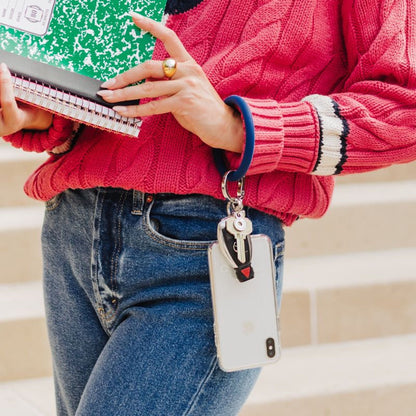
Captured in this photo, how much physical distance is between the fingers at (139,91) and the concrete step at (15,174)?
1630 mm

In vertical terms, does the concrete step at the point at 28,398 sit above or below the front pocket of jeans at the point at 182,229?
below

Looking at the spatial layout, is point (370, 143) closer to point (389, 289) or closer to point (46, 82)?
point (46, 82)

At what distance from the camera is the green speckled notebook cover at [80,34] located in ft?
2.69

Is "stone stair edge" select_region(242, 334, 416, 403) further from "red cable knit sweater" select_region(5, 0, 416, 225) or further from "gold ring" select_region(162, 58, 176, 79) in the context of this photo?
"gold ring" select_region(162, 58, 176, 79)

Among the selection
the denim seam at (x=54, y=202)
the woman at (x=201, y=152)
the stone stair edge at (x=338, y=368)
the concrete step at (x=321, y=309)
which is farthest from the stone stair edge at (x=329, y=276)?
the woman at (x=201, y=152)

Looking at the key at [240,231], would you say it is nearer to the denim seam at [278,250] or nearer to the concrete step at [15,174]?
the denim seam at [278,250]

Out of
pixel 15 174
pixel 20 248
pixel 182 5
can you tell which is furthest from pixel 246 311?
pixel 15 174

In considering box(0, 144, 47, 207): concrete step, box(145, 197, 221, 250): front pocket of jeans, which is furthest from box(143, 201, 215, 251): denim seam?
box(0, 144, 47, 207): concrete step

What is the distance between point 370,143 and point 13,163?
1.72 m

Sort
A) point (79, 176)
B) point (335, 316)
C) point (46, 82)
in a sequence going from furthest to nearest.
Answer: point (335, 316), point (79, 176), point (46, 82)

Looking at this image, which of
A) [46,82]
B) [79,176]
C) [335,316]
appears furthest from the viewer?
[335,316]

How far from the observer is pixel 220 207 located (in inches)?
35.4

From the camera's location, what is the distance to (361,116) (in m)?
0.85

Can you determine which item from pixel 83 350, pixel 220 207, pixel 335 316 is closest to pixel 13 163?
pixel 335 316
